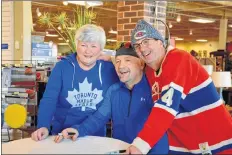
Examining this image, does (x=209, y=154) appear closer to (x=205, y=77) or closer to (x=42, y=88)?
(x=205, y=77)

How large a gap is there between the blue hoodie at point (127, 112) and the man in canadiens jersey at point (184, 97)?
0.08m

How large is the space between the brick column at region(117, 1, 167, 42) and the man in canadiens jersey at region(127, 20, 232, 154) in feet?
11.6

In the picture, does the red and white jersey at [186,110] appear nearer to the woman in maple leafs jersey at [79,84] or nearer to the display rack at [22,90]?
Answer: the woman in maple leafs jersey at [79,84]

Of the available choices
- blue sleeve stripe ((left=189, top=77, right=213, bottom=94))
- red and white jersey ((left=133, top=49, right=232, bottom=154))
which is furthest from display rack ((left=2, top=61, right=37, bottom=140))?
blue sleeve stripe ((left=189, top=77, right=213, bottom=94))

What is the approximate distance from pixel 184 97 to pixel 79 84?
2.36ft

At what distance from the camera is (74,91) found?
2127 millimetres

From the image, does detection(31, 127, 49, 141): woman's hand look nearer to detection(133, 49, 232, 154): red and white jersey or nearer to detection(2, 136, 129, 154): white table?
detection(2, 136, 129, 154): white table

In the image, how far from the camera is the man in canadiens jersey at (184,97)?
1654 millimetres

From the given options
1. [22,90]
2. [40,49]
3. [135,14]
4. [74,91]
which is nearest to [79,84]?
[74,91]

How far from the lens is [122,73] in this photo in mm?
1902

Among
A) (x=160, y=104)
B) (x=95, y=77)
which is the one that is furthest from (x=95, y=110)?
(x=160, y=104)

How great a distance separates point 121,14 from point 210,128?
408cm

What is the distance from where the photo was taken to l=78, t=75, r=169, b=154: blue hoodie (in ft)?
6.29

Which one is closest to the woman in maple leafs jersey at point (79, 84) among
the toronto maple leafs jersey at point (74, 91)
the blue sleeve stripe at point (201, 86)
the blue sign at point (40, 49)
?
the toronto maple leafs jersey at point (74, 91)
